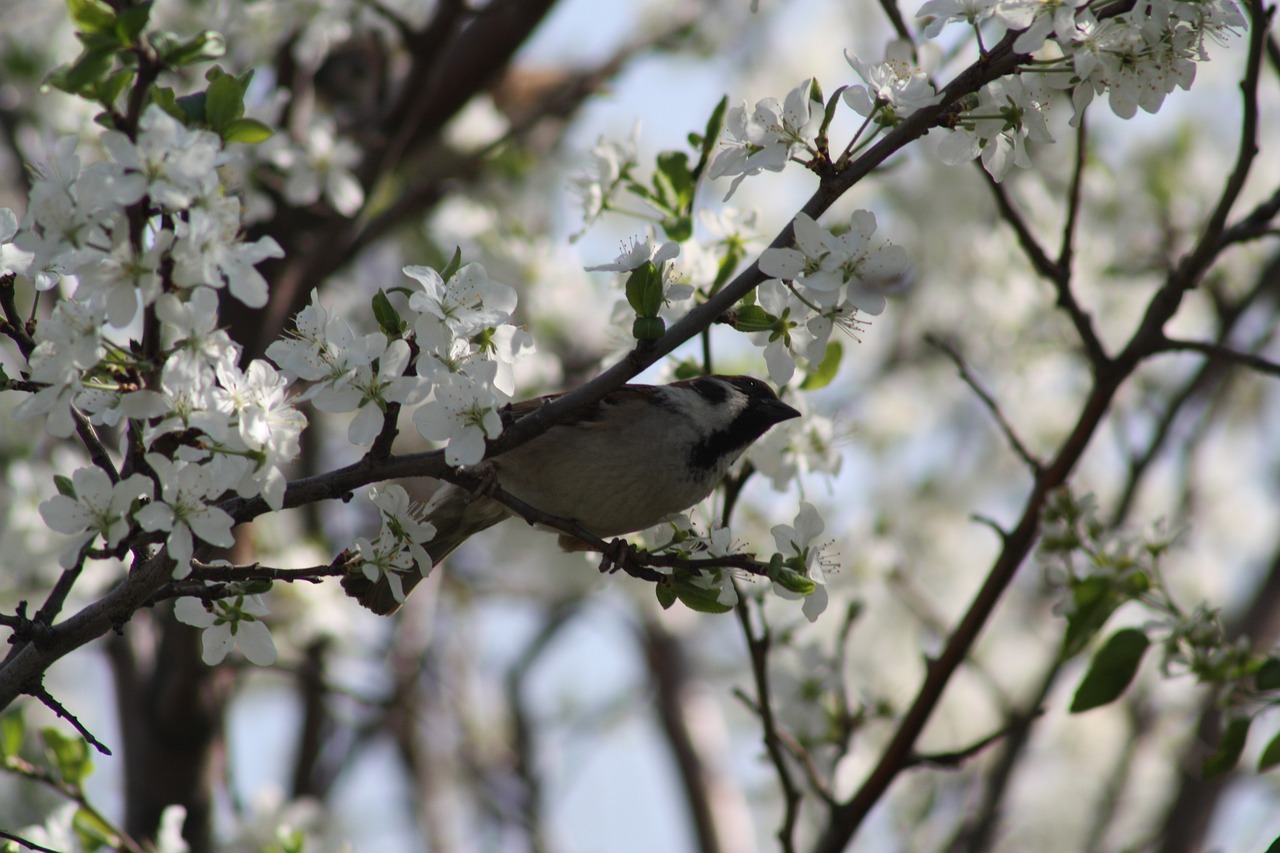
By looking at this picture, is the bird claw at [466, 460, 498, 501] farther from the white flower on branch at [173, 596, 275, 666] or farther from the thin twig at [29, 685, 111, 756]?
the thin twig at [29, 685, 111, 756]

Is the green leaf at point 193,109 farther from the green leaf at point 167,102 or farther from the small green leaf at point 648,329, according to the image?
the small green leaf at point 648,329

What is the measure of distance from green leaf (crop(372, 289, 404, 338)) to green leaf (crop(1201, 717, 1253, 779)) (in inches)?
64.0

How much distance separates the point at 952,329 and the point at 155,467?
6184 mm

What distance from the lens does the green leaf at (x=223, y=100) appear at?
5.08 ft

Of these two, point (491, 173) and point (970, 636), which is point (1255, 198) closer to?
point (491, 173)

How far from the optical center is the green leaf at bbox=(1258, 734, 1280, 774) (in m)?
2.08

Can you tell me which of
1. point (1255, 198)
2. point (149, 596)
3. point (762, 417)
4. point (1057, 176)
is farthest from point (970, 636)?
point (1255, 198)

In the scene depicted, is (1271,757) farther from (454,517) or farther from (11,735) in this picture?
(11,735)

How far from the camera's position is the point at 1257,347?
4020 millimetres

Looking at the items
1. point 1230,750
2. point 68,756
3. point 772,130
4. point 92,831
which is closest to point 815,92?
point 772,130

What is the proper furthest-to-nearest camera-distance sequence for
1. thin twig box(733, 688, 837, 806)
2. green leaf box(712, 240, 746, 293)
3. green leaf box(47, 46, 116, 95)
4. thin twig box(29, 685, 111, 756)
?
thin twig box(733, 688, 837, 806), green leaf box(712, 240, 746, 293), thin twig box(29, 685, 111, 756), green leaf box(47, 46, 116, 95)

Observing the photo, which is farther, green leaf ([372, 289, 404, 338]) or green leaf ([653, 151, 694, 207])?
green leaf ([653, 151, 694, 207])

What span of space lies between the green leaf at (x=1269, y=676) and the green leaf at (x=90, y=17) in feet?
6.86

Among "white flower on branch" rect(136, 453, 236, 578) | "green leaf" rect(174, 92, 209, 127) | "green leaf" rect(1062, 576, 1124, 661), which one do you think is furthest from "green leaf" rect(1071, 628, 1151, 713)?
"green leaf" rect(174, 92, 209, 127)
